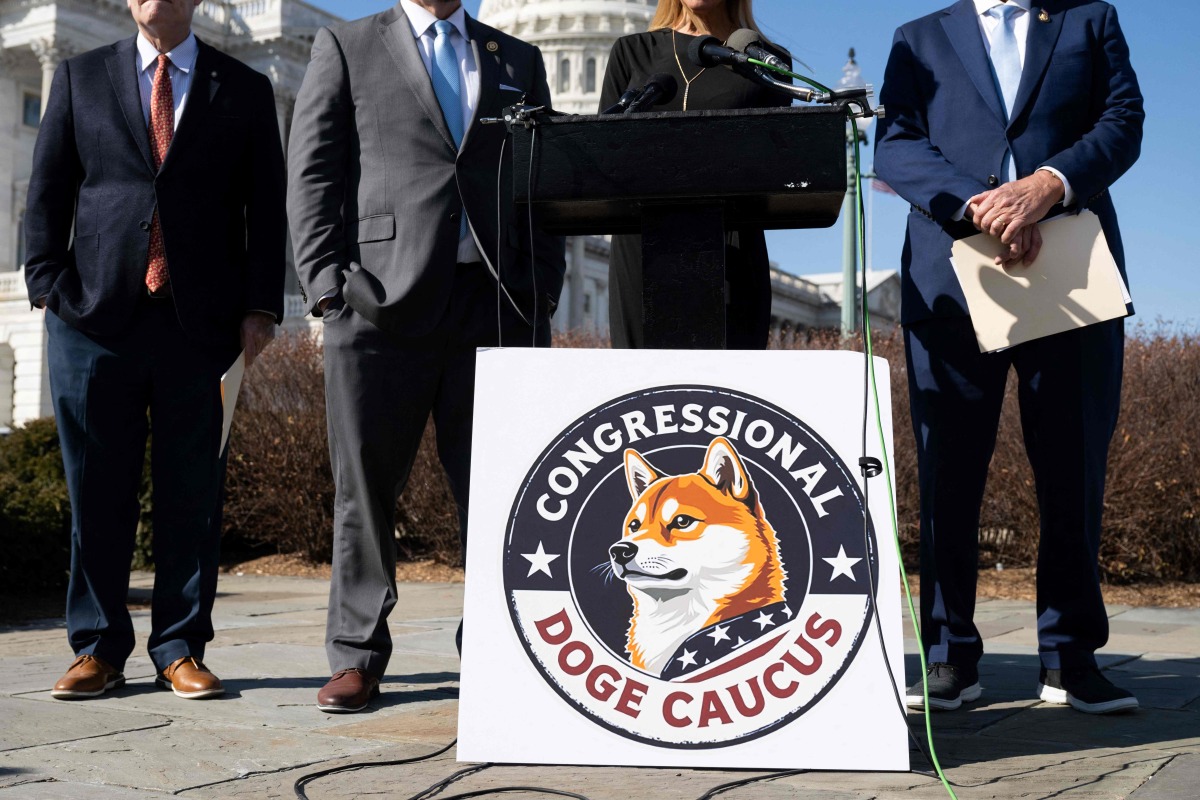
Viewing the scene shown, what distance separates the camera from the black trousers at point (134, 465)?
3848mm

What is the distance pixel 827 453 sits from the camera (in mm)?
2742

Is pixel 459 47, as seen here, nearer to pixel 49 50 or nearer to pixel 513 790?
pixel 513 790

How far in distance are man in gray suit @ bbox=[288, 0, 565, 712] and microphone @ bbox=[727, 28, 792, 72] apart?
2.25 feet

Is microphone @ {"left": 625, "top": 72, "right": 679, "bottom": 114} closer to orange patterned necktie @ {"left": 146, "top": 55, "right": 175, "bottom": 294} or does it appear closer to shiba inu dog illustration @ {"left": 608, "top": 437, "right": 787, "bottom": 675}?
shiba inu dog illustration @ {"left": 608, "top": 437, "right": 787, "bottom": 675}

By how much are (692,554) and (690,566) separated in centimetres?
3

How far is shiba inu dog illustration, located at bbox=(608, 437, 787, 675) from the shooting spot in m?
2.69

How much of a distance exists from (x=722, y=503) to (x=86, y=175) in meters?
2.44

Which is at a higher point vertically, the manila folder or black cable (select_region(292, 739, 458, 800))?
the manila folder

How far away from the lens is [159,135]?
396 centimetres

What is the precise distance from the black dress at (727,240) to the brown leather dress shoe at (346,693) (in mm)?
1208

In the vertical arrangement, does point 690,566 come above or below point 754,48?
below

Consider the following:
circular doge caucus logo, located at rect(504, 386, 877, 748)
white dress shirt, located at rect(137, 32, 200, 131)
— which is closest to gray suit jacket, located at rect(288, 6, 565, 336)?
white dress shirt, located at rect(137, 32, 200, 131)

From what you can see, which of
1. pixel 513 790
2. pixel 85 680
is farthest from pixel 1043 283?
pixel 85 680

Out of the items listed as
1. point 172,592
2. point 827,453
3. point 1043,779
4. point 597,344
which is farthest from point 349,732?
point 597,344
